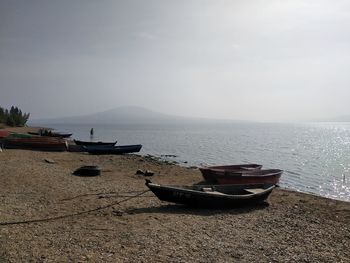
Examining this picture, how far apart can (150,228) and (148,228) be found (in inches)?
2.5

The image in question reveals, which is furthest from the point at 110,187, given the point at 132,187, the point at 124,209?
the point at 124,209

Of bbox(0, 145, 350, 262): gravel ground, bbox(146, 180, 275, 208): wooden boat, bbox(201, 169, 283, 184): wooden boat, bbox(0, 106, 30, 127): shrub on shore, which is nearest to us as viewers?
bbox(0, 145, 350, 262): gravel ground

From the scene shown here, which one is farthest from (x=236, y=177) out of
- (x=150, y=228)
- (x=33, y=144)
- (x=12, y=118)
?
(x=12, y=118)

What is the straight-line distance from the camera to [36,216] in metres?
12.5

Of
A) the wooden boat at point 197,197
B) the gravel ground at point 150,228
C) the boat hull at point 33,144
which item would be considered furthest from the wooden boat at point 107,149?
the wooden boat at point 197,197

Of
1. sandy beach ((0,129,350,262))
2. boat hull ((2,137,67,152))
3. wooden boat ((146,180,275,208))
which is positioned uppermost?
boat hull ((2,137,67,152))

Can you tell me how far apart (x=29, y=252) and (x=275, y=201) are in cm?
1314

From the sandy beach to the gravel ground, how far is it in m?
0.02

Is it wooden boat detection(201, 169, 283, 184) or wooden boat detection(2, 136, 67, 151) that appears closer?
wooden boat detection(201, 169, 283, 184)

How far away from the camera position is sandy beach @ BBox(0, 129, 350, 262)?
31.1 ft

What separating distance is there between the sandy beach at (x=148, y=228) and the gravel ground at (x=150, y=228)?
24 millimetres

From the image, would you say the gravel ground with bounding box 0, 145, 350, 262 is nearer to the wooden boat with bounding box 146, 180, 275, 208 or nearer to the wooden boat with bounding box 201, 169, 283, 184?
the wooden boat with bounding box 146, 180, 275, 208

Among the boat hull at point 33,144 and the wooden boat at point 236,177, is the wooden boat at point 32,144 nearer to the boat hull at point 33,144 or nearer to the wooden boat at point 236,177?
the boat hull at point 33,144

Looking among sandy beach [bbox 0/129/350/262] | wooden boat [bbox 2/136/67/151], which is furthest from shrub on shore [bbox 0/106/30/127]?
sandy beach [bbox 0/129/350/262]
